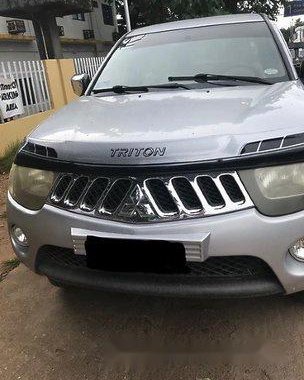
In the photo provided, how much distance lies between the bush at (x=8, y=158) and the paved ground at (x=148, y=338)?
13.3 ft

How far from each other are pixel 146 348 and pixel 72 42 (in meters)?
16.9

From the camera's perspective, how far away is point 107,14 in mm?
21484

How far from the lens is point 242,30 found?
3.68 m

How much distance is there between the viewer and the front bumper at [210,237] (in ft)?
6.67

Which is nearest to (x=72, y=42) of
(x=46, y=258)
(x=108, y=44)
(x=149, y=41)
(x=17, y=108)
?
(x=108, y=44)

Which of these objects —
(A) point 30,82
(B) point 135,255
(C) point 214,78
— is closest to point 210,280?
(B) point 135,255

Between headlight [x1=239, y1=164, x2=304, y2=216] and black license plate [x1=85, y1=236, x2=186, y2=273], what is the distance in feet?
1.31

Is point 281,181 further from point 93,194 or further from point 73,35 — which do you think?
point 73,35

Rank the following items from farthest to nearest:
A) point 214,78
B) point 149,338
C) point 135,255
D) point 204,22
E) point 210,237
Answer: point 204,22
point 214,78
point 149,338
point 135,255
point 210,237

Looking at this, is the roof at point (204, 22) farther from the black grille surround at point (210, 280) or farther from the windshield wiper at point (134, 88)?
the black grille surround at point (210, 280)

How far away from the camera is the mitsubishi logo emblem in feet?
6.93

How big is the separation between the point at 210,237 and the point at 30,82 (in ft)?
23.9

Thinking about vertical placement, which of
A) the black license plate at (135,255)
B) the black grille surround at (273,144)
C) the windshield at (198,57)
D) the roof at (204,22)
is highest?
the roof at (204,22)

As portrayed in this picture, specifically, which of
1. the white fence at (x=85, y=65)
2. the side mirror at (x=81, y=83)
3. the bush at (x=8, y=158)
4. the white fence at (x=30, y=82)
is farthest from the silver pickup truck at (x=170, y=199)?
the white fence at (x=85, y=65)
